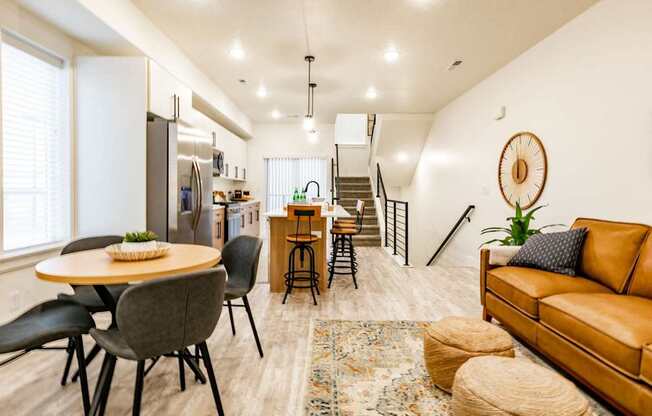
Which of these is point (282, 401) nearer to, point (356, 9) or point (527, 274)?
point (527, 274)

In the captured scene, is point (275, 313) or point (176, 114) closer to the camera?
point (275, 313)

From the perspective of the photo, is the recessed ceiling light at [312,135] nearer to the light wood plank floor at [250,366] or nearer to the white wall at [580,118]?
the light wood plank floor at [250,366]

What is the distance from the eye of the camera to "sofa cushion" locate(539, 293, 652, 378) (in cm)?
168

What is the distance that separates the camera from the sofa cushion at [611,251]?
247 centimetres

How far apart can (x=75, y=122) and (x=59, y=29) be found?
0.80 m

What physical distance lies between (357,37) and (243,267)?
2869 mm

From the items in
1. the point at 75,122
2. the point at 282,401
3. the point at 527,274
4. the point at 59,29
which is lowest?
the point at 282,401

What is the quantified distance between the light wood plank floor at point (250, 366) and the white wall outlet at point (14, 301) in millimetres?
467

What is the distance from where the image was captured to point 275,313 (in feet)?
11.0

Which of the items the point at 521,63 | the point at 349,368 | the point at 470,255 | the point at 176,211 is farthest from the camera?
the point at 470,255

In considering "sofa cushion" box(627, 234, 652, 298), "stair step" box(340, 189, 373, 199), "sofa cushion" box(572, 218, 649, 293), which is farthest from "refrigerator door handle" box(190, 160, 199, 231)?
"stair step" box(340, 189, 373, 199)

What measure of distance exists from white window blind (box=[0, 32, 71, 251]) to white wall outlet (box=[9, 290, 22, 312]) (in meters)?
0.35

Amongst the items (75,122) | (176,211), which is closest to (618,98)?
(176,211)

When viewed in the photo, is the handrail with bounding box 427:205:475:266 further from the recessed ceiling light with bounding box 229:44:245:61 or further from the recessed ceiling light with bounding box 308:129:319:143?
the recessed ceiling light with bounding box 229:44:245:61
